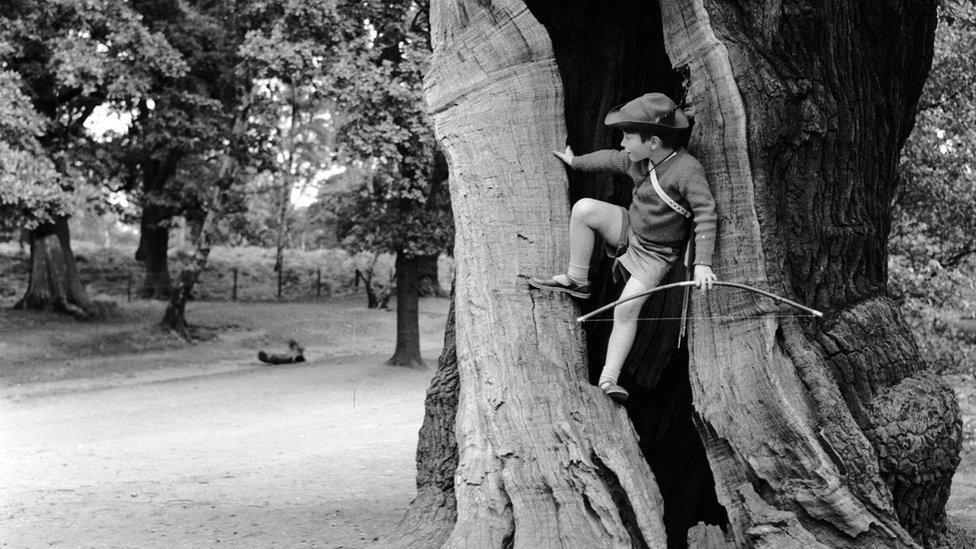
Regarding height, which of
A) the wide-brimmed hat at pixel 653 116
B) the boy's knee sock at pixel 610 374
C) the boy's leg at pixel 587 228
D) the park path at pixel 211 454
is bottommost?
the park path at pixel 211 454

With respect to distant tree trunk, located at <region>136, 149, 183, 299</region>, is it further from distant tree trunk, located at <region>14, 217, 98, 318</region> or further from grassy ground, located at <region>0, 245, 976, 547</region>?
distant tree trunk, located at <region>14, 217, 98, 318</region>

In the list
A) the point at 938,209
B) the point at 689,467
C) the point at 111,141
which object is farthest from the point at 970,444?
the point at 111,141

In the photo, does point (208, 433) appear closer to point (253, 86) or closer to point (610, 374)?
point (610, 374)

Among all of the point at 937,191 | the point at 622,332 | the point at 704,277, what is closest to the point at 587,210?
the point at 622,332

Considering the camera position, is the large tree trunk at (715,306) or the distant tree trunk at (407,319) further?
the distant tree trunk at (407,319)

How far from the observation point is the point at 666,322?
508 cm

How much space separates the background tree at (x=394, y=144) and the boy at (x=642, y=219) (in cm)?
1253

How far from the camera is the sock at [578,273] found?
4.87 meters

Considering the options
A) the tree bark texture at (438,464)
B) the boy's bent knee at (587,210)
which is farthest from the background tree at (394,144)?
the boy's bent knee at (587,210)

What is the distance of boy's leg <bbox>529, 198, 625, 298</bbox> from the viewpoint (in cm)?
489

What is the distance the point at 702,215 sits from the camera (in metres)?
4.57

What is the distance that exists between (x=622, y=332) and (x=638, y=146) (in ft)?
2.87

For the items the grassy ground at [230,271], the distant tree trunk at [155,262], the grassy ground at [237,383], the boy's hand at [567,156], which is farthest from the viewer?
the grassy ground at [230,271]

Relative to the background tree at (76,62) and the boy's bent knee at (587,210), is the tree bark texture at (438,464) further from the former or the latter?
the background tree at (76,62)
